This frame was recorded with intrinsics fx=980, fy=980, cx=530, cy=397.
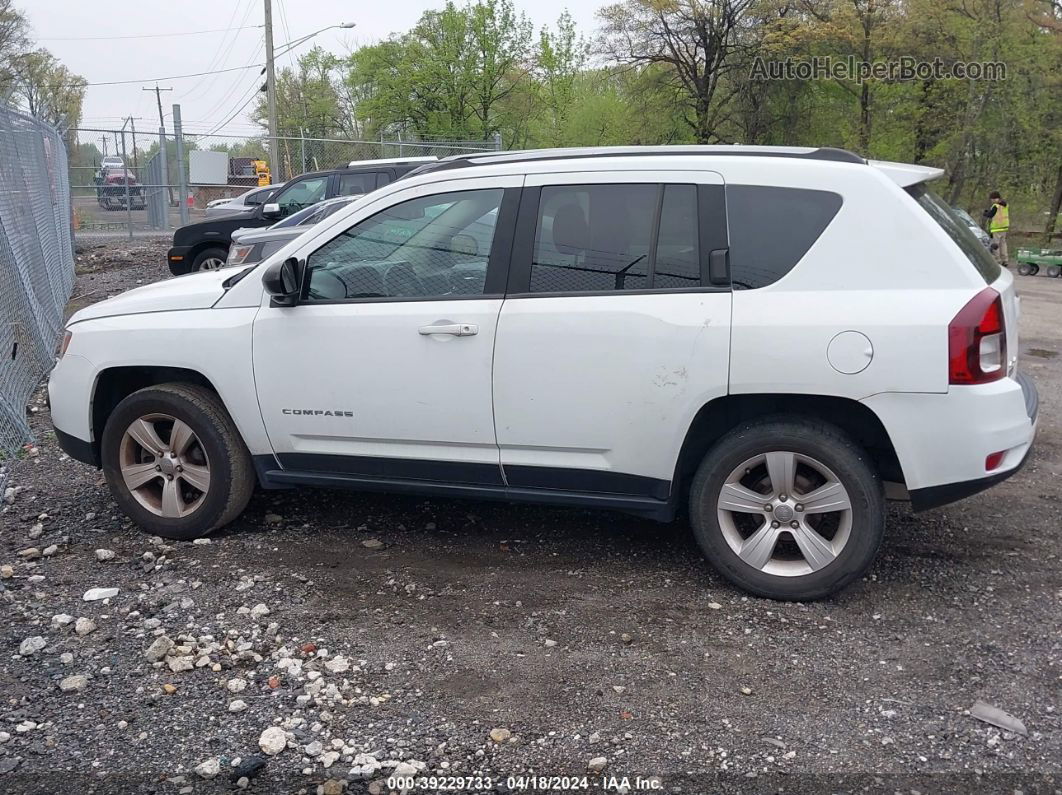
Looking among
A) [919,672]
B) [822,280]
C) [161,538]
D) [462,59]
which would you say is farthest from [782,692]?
[462,59]

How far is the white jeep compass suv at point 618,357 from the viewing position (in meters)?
3.92

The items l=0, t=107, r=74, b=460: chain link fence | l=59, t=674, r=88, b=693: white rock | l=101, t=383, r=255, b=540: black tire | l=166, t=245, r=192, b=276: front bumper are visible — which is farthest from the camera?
l=166, t=245, r=192, b=276: front bumper

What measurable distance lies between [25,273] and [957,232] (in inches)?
329

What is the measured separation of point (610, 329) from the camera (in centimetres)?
416

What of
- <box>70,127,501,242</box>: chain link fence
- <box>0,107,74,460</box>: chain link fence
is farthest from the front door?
<box>70,127,501,242</box>: chain link fence

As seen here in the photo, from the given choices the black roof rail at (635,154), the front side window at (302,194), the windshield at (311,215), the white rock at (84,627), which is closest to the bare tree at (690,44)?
the front side window at (302,194)

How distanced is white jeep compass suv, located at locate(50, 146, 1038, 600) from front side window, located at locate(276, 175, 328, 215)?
10085mm

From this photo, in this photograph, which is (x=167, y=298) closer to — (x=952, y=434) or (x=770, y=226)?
(x=770, y=226)

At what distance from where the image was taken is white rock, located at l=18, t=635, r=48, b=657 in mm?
3770

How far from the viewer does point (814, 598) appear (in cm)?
414

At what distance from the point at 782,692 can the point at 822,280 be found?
164 cm

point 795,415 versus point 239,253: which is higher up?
point 239,253

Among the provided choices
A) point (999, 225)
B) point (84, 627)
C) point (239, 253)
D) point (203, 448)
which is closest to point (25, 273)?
point (239, 253)

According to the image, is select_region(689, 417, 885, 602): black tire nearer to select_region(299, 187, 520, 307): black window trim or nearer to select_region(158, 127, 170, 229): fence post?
select_region(299, 187, 520, 307): black window trim
